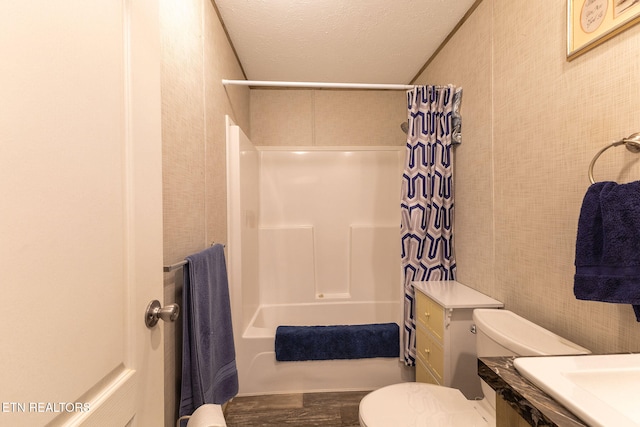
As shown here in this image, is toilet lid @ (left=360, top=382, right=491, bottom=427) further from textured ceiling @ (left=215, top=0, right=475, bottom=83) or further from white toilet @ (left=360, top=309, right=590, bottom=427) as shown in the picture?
textured ceiling @ (left=215, top=0, right=475, bottom=83)

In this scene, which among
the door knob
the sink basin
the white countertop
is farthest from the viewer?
the white countertop

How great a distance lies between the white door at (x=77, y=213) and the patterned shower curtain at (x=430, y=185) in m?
1.54

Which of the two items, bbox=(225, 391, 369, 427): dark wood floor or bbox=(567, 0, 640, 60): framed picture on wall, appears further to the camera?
bbox=(225, 391, 369, 427): dark wood floor

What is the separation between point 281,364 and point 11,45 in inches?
82.9

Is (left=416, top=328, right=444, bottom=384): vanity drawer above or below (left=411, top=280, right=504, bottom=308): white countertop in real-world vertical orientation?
below

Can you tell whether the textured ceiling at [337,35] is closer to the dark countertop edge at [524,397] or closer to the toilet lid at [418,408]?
the dark countertop edge at [524,397]

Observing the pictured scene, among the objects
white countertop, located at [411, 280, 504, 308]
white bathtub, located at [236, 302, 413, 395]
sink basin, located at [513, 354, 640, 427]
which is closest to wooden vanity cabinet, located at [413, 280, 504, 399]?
white countertop, located at [411, 280, 504, 308]

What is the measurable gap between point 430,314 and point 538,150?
3.16 ft

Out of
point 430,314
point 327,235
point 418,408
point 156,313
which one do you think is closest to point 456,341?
point 430,314

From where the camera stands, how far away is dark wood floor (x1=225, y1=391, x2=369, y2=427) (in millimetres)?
1787

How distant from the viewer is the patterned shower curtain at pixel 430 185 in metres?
1.87

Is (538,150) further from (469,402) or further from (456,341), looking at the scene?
Answer: (469,402)

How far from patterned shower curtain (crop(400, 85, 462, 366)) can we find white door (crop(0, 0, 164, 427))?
154 cm

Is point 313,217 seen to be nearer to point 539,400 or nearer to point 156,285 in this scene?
point 156,285
